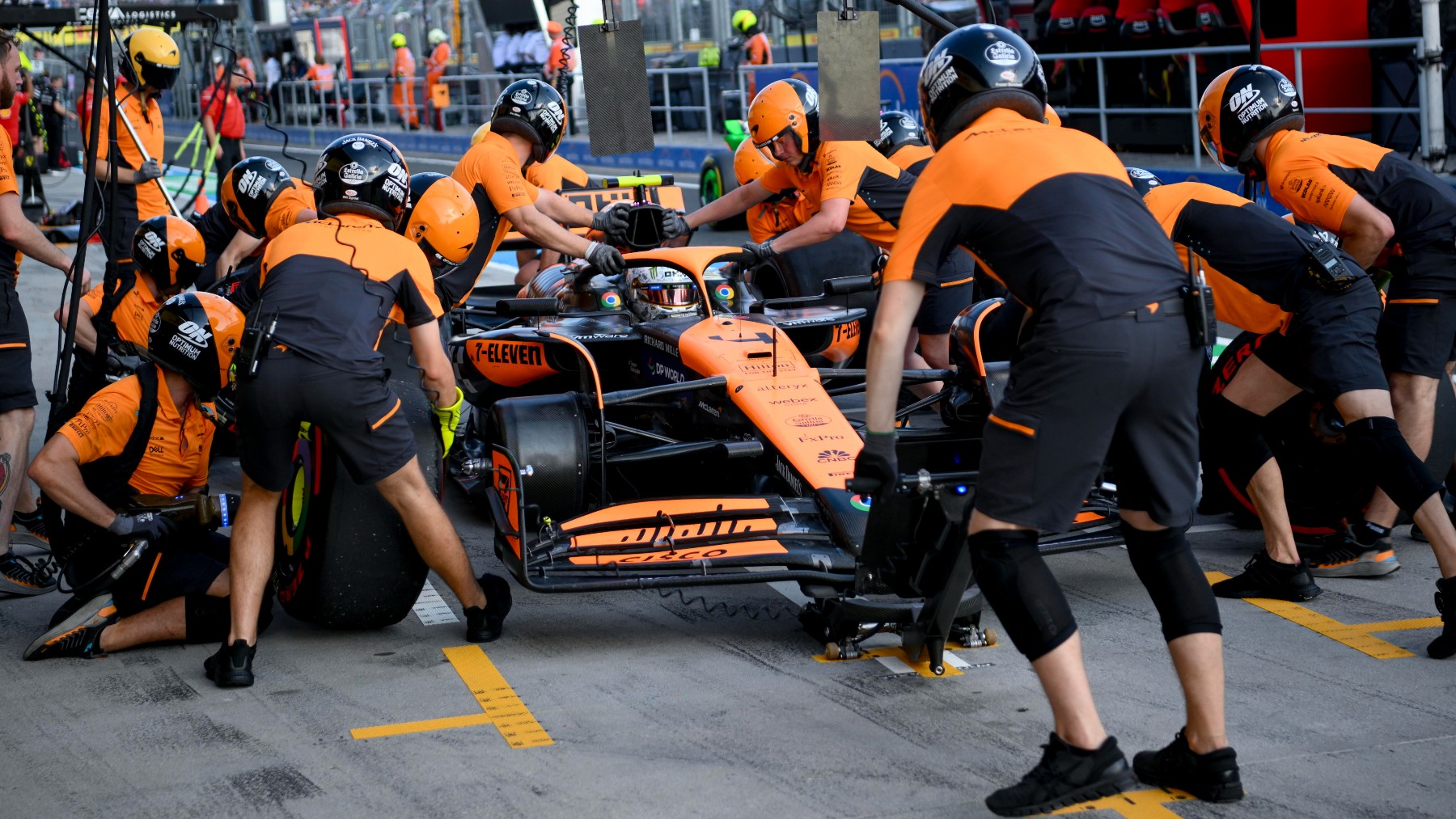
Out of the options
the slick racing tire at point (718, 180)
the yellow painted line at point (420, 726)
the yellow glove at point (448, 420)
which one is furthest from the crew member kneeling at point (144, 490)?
the slick racing tire at point (718, 180)

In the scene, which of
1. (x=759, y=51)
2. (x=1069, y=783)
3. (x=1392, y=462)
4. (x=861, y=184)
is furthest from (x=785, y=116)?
(x=759, y=51)

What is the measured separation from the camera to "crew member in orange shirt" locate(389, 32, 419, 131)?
1063 inches

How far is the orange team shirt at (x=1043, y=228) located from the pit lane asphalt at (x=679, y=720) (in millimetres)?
1206

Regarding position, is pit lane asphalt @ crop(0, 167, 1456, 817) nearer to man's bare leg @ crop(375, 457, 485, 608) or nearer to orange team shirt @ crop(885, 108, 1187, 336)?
man's bare leg @ crop(375, 457, 485, 608)

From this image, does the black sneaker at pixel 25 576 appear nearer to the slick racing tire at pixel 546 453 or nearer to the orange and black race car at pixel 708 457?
the orange and black race car at pixel 708 457

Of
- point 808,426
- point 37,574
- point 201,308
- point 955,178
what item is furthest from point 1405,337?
point 37,574

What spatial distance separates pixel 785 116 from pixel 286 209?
2403 millimetres

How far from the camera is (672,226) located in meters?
7.20

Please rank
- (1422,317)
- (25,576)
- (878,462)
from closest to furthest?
(878,462) < (1422,317) < (25,576)

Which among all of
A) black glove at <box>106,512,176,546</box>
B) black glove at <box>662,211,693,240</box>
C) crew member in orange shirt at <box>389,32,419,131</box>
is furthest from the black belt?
crew member in orange shirt at <box>389,32,419,131</box>

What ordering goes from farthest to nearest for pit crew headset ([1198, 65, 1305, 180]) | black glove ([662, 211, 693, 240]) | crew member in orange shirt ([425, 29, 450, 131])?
crew member in orange shirt ([425, 29, 450, 131])
black glove ([662, 211, 693, 240])
pit crew headset ([1198, 65, 1305, 180])

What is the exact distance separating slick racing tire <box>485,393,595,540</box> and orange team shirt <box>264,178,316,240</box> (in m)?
2.30

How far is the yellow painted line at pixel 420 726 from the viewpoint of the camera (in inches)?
160

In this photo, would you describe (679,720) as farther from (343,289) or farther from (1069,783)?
(343,289)
